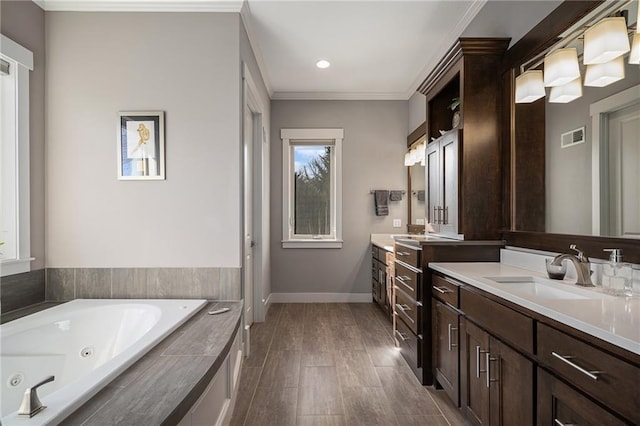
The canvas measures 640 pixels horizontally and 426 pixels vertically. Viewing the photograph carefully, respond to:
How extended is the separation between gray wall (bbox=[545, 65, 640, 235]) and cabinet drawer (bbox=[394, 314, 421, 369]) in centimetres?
120

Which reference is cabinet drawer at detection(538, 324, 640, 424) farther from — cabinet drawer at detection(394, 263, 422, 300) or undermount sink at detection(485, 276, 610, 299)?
cabinet drawer at detection(394, 263, 422, 300)

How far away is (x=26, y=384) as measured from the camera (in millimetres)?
1796

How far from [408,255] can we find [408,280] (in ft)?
0.65

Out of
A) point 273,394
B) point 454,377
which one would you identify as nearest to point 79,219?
point 273,394

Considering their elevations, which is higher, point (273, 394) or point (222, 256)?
point (222, 256)

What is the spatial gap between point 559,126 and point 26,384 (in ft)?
10.4

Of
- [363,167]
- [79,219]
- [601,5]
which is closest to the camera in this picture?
[601,5]

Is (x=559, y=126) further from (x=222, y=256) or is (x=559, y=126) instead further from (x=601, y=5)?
(x=222, y=256)

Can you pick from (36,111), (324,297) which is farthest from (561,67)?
(324,297)

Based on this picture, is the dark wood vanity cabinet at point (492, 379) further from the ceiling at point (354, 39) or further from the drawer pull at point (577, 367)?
the ceiling at point (354, 39)

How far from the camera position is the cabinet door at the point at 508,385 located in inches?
52.9

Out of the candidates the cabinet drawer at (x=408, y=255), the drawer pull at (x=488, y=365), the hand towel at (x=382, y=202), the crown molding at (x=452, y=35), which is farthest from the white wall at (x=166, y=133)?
the hand towel at (x=382, y=202)

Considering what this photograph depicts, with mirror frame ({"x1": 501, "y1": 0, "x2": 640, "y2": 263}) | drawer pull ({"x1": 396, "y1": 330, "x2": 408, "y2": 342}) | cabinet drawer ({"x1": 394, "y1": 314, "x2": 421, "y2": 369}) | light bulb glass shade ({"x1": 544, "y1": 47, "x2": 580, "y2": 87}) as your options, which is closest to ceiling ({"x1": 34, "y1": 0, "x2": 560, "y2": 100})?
mirror frame ({"x1": 501, "y1": 0, "x2": 640, "y2": 263})

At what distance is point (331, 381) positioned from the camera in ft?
8.30
